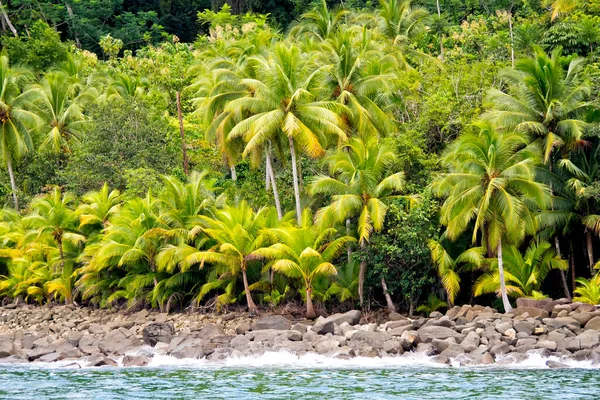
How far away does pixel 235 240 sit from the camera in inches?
1281

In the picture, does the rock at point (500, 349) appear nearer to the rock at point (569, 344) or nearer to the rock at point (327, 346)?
the rock at point (569, 344)

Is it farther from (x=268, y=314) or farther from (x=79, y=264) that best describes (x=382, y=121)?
(x=79, y=264)

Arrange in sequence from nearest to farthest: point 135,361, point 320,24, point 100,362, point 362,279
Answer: point 100,362 < point 135,361 < point 362,279 < point 320,24

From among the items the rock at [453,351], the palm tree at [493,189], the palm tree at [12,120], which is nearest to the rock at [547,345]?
the rock at [453,351]

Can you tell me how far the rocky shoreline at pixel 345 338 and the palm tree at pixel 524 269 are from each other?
1155 millimetres

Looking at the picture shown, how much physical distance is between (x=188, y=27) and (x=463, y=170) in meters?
49.2

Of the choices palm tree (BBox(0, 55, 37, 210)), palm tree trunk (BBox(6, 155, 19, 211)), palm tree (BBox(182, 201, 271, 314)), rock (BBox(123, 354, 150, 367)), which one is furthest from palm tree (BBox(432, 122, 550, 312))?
palm tree trunk (BBox(6, 155, 19, 211))

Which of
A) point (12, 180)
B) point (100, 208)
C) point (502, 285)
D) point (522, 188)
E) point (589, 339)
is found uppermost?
point (12, 180)

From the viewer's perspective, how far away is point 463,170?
30.0 m

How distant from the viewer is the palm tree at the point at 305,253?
3175 cm

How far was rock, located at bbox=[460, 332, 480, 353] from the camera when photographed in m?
26.3

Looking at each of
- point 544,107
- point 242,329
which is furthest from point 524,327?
point 242,329

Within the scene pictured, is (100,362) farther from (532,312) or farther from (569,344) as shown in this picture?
(569,344)

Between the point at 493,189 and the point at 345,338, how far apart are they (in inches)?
269
